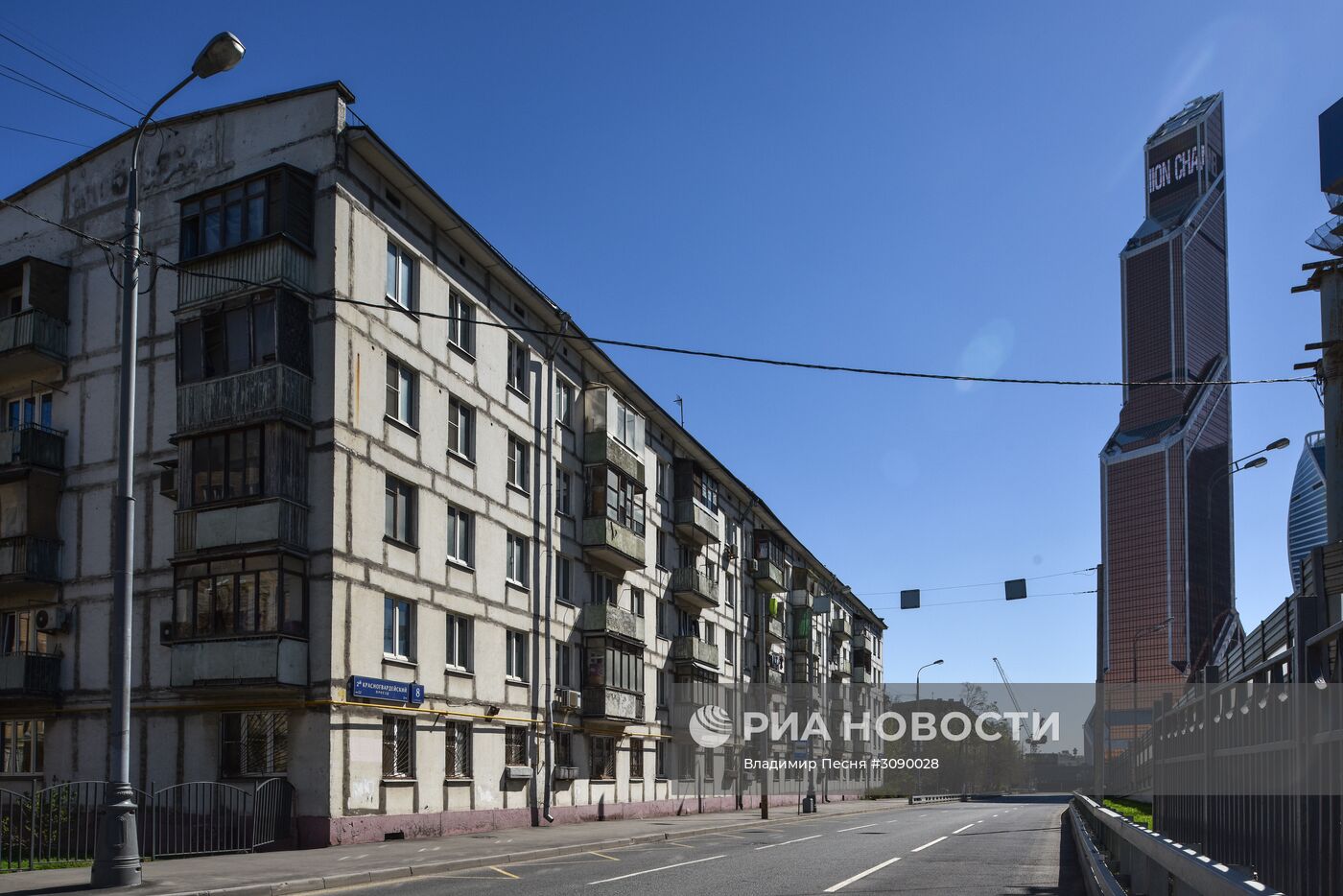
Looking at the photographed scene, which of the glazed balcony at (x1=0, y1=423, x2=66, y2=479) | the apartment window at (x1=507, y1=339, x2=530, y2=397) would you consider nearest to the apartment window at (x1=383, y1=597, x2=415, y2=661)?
the apartment window at (x1=507, y1=339, x2=530, y2=397)

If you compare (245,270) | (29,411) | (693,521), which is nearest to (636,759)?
(693,521)

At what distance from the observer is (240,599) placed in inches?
947

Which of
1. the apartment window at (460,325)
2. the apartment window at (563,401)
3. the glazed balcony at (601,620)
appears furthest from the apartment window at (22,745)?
the apartment window at (563,401)

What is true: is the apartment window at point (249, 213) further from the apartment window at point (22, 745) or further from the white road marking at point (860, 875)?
the white road marking at point (860, 875)

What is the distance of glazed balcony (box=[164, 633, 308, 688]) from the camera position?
2308cm

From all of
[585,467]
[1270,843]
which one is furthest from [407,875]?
[585,467]

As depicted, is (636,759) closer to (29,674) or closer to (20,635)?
(20,635)

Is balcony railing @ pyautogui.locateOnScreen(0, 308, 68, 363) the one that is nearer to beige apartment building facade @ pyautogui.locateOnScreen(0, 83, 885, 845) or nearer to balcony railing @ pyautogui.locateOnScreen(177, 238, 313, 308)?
beige apartment building facade @ pyautogui.locateOnScreen(0, 83, 885, 845)

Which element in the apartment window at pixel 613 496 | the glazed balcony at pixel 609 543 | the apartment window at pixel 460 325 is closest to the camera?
the apartment window at pixel 460 325

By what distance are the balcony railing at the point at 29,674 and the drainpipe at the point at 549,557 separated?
1242 centimetres

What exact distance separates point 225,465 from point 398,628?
5156 mm

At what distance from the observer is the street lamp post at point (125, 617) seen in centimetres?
1462

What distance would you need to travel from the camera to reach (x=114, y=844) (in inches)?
575

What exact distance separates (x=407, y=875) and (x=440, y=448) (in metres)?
13.3
